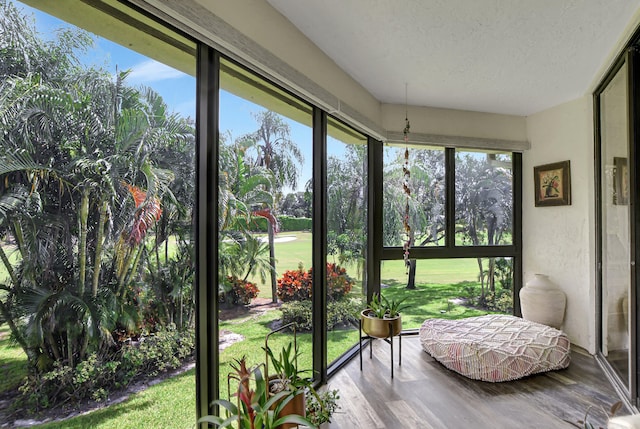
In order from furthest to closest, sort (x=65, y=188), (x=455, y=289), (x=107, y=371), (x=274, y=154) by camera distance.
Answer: (x=455, y=289)
(x=274, y=154)
(x=107, y=371)
(x=65, y=188)

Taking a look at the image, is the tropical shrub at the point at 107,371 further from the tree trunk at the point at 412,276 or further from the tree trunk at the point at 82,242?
the tree trunk at the point at 412,276

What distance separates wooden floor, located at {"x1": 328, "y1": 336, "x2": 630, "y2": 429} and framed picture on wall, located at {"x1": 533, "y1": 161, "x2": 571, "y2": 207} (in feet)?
5.09

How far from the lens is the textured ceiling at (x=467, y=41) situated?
1.91 metres

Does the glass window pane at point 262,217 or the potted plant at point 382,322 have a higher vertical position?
the glass window pane at point 262,217

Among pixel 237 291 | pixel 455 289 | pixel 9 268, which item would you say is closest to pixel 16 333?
pixel 9 268

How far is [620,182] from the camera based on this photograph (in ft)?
7.90

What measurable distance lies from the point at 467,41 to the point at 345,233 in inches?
66.8

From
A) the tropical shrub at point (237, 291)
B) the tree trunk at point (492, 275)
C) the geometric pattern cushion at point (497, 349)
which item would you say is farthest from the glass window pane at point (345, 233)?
the tree trunk at point (492, 275)

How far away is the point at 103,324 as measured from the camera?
3.97 feet

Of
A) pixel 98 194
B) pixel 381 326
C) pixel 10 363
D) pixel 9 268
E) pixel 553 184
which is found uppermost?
pixel 553 184

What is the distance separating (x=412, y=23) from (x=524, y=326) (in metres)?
2.72

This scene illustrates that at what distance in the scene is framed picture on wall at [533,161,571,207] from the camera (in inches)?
133

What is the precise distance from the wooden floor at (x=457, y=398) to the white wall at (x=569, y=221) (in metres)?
0.57

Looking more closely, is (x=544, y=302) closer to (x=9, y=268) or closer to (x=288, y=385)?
(x=288, y=385)
